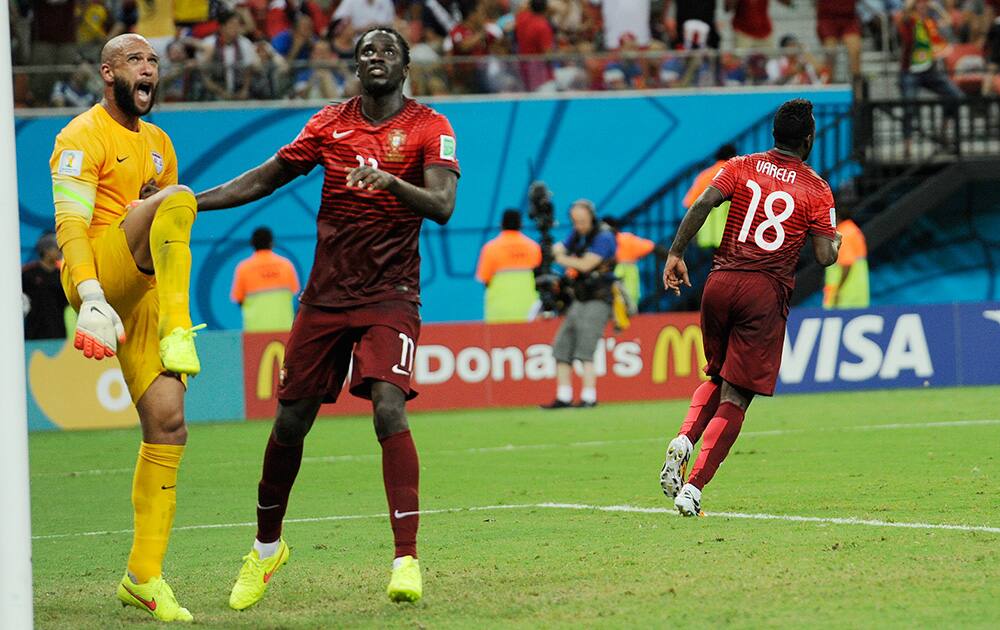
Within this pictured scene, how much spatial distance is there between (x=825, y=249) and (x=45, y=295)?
12995 millimetres

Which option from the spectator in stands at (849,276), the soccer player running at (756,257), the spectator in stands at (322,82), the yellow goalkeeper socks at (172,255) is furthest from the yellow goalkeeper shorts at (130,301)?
the spectator in stands at (322,82)

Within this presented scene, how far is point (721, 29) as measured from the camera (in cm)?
2533

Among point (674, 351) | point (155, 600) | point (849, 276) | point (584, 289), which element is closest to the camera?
point (155, 600)

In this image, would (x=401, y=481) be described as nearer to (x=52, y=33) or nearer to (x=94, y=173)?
(x=94, y=173)

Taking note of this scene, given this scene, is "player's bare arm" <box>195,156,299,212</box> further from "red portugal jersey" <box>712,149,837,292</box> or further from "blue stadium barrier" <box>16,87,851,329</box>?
"blue stadium barrier" <box>16,87,851,329</box>

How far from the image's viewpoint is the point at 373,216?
23.1 feet

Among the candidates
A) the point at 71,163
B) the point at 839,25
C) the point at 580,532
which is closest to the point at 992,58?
the point at 839,25

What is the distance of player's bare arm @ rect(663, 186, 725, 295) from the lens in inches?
361

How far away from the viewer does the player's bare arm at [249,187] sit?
715cm

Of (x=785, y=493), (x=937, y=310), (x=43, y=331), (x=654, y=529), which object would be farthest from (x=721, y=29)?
(x=654, y=529)

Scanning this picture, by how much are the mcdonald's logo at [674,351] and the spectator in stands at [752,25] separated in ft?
21.4

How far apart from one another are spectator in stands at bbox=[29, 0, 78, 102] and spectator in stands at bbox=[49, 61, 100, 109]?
1.44ft

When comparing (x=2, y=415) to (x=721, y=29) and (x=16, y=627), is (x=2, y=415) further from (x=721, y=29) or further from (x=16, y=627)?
(x=721, y=29)

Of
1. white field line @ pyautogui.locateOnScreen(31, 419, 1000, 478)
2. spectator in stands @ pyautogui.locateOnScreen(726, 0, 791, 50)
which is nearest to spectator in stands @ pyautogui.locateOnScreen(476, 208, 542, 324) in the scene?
white field line @ pyautogui.locateOnScreen(31, 419, 1000, 478)
